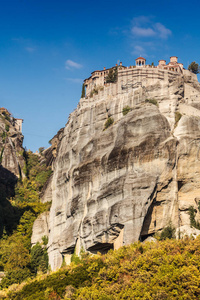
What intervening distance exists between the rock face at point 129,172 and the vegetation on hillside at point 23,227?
2.38 meters

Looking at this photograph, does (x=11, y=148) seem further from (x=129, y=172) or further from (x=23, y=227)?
(x=129, y=172)

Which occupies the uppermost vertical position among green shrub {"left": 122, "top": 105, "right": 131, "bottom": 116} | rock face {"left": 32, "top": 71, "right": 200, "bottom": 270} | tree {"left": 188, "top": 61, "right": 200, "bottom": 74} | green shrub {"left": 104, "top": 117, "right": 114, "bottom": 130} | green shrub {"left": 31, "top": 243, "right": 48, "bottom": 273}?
tree {"left": 188, "top": 61, "right": 200, "bottom": 74}

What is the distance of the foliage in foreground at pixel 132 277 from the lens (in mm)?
35594

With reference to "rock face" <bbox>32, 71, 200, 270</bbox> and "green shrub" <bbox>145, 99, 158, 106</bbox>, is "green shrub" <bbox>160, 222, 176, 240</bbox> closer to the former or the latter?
"rock face" <bbox>32, 71, 200, 270</bbox>

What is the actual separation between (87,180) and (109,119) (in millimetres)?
6881

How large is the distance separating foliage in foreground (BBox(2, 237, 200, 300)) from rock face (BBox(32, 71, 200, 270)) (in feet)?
17.9

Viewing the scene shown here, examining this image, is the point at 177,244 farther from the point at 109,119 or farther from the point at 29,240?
the point at 29,240

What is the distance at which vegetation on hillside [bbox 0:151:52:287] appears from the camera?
57312mm

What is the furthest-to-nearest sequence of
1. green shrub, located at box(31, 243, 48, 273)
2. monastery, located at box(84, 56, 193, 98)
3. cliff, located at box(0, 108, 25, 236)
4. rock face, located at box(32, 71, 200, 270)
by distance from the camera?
cliff, located at box(0, 108, 25, 236) < monastery, located at box(84, 56, 193, 98) < green shrub, located at box(31, 243, 48, 273) < rock face, located at box(32, 71, 200, 270)

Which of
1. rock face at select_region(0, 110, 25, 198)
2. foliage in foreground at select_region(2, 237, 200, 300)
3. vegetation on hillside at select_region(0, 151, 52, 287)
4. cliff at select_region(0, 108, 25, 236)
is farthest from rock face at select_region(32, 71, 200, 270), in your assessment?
rock face at select_region(0, 110, 25, 198)

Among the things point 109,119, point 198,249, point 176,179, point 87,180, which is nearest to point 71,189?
point 87,180

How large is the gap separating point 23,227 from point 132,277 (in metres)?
29.9

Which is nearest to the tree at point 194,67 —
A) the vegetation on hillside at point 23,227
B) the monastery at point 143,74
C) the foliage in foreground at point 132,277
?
the monastery at point 143,74

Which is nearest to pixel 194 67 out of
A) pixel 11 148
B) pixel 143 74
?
pixel 143 74
